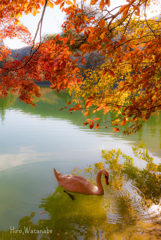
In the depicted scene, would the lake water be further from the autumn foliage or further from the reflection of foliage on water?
the autumn foliage

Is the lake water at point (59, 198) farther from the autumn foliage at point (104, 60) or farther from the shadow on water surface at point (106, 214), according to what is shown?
the autumn foliage at point (104, 60)

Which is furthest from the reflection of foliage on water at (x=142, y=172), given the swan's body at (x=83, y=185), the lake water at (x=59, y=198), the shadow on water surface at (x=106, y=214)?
the swan's body at (x=83, y=185)

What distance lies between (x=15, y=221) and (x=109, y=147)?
17.8 ft

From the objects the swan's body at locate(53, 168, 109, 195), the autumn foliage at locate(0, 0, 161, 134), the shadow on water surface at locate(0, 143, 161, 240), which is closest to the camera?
the autumn foliage at locate(0, 0, 161, 134)

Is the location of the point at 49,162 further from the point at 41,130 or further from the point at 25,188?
the point at 41,130

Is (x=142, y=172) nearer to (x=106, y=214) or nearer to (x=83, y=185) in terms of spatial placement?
(x=83, y=185)

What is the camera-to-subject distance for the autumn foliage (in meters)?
2.54

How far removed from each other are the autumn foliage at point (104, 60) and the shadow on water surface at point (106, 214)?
5.05ft

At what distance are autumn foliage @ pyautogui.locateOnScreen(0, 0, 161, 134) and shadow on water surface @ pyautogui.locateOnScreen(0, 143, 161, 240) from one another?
1.54 m

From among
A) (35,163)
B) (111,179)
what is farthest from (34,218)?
(35,163)

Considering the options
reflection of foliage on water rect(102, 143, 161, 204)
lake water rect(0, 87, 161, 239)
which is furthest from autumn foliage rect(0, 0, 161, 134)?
lake water rect(0, 87, 161, 239)

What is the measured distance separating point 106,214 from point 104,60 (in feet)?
12.0

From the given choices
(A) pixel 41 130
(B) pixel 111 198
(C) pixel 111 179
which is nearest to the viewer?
(B) pixel 111 198

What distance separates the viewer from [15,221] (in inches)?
154
